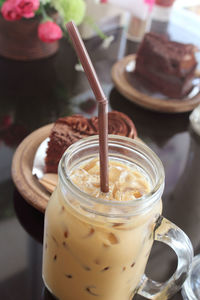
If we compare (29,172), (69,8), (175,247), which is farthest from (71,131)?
(69,8)

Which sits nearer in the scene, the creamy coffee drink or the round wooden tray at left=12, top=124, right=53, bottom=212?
the creamy coffee drink

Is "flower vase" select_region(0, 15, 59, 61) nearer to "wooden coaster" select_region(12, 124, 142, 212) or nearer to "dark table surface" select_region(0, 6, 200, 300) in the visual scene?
"dark table surface" select_region(0, 6, 200, 300)

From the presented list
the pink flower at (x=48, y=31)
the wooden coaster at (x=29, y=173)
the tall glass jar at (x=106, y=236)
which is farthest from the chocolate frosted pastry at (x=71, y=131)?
the pink flower at (x=48, y=31)

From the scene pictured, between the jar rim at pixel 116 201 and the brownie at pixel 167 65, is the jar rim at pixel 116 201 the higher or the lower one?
the higher one

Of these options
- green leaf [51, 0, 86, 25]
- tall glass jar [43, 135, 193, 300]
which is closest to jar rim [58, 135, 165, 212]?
tall glass jar [43, 135, 193, 300]

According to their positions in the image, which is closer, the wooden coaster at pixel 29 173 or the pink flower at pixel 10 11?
the wooden coaster at pixel 29 173

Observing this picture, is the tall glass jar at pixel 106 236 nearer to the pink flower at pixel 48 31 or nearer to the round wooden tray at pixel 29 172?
the round wooden tray at pixel 29 172
